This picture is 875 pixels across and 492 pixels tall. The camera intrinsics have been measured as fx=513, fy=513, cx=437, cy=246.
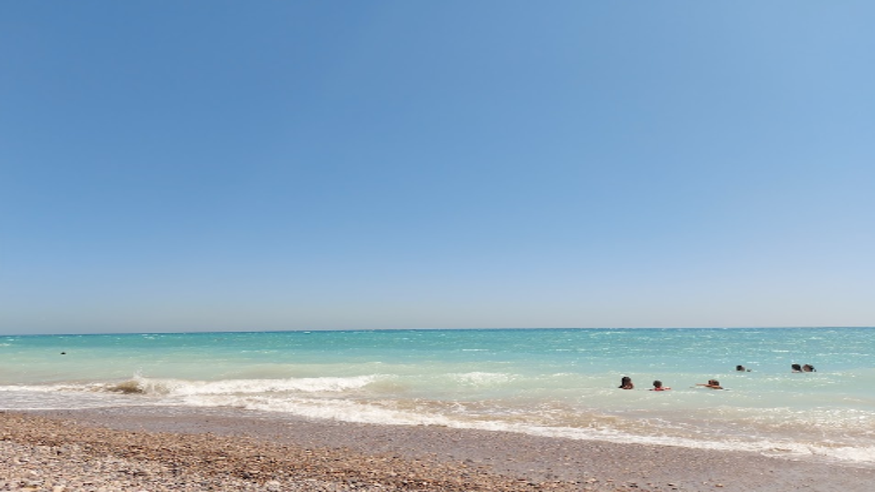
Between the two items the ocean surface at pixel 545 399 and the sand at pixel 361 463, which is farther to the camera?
the ocean surface at pixel 545 399

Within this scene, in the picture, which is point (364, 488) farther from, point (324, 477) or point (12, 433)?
point (12, 433)

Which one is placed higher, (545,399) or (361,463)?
(361,463)

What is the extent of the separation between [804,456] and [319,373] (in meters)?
24.0

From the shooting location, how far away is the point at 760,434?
12.9m

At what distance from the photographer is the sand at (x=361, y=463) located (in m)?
7.55

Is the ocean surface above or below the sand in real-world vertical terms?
below

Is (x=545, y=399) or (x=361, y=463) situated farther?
(x=545, y=399)

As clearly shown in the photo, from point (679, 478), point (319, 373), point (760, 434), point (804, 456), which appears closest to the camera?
point (679, 478)

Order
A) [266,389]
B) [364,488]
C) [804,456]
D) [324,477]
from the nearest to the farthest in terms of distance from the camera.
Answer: [364,488] → [324,477] → [804,456] → [266,389]

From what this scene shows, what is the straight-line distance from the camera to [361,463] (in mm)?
9133

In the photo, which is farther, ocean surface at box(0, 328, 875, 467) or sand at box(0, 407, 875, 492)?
ocean surface at box(0, 328, 875, 467)

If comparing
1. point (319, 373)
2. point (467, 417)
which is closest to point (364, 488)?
point (467, 417)

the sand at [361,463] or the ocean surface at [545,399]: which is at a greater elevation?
the sand at [361,463]

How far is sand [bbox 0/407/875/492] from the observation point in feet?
24.8
